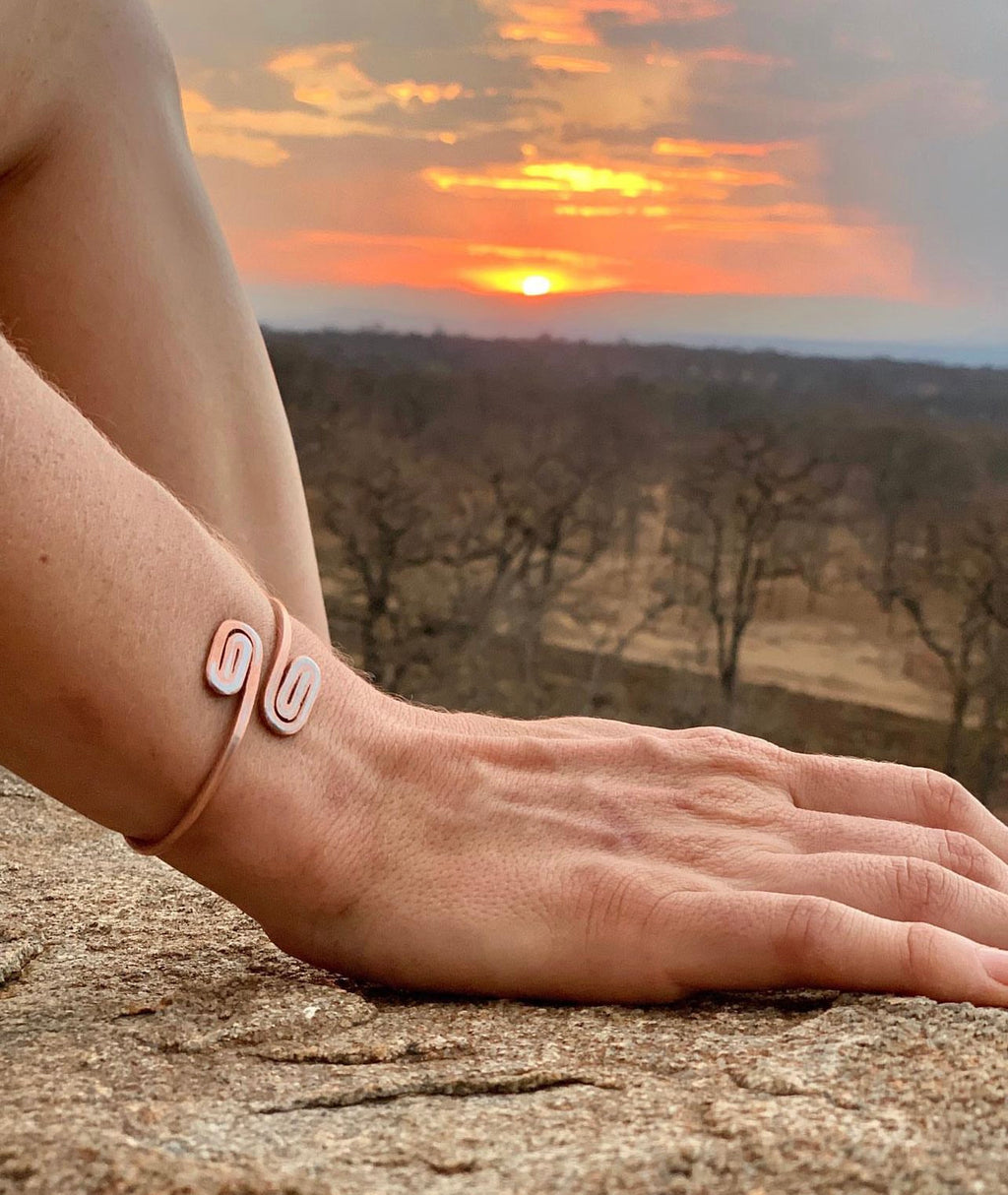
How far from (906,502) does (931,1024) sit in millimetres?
6931

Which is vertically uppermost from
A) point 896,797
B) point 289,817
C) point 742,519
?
point 742,519

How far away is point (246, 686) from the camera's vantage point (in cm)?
83

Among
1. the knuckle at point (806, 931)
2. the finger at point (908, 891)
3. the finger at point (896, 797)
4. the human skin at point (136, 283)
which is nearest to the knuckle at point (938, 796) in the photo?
the finger at point (896, 797)

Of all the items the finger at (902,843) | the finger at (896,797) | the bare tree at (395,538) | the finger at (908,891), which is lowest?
the finger at (908,891)

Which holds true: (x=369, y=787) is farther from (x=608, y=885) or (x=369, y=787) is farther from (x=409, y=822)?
(x=608, y=885)

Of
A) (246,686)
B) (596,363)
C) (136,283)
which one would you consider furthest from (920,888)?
(596,363)

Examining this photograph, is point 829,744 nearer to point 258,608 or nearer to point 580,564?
point 580,564

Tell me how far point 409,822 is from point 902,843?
380mm

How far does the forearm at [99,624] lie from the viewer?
0.73m

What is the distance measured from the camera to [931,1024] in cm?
77

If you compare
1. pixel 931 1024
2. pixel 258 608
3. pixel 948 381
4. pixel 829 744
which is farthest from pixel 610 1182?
pixel 948 381

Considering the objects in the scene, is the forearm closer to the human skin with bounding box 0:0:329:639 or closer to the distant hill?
the human skin with bounding box 0:0:329:639

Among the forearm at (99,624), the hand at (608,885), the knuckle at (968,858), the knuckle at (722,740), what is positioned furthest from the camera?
the knuckle at (722,740)

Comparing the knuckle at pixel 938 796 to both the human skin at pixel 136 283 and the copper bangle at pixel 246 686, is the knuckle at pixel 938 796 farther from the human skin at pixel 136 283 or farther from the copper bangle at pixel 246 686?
the human skin at pixel 136 283
